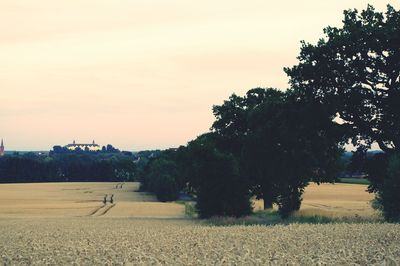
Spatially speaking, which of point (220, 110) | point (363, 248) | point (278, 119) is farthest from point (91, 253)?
point (220, 110)

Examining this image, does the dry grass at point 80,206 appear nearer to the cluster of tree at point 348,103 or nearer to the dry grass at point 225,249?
the cluster of tree at point 348,103

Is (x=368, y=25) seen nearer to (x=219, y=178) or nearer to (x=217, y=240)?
(x=219, y=178)

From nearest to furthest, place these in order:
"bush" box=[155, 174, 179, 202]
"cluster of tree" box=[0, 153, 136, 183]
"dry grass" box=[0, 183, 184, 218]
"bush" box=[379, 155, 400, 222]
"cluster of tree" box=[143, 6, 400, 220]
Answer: "bush" box=[379, 155, 400, 222]
"cluster of tree" box=[143, 6, 400, 220]
"dry grass" box=[0, 183, 184, 218]
"bush" box=[155, 174, 179, 202]
"cluster of tree" box=[0, 153, 136, 183]

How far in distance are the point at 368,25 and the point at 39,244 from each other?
1018 inches

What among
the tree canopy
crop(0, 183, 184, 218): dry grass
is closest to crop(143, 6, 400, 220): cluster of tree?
the tree canopy

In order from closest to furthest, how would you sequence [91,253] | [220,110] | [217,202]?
1. [91,253]
2. [217,202]
3. [220,110]

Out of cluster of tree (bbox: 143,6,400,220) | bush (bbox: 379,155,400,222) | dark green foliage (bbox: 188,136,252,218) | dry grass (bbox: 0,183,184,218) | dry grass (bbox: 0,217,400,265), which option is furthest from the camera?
dry grass (bbox: 0,183,184,218)

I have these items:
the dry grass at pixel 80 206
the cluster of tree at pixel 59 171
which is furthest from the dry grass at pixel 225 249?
the cluster of tree at pixel 59 171

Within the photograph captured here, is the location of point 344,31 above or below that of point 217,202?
above

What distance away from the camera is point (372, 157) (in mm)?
42344

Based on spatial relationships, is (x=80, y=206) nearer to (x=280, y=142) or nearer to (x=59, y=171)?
(x=280, y=142)

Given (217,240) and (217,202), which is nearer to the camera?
(217,240)

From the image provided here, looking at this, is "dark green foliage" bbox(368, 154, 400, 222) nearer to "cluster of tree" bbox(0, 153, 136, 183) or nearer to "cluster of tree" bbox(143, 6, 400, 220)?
"cluster of tree" bbox(143, 6, 400, 220)

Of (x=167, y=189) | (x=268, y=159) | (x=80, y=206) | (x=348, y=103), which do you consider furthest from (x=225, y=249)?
(x=167, y=189)
